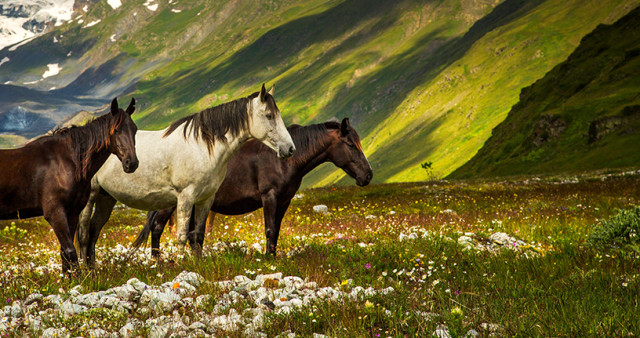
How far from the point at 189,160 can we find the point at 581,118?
10503 cm

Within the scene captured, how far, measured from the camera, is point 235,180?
12984 mm

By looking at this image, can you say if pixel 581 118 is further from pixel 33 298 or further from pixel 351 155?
pixel 33 298

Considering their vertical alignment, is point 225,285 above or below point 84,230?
below

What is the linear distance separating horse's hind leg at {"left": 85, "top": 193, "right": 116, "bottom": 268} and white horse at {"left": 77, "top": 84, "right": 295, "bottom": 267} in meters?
0.04

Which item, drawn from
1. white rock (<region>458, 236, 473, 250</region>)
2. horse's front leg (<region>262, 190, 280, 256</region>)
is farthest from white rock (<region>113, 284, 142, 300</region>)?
white rock (<region>458, 236, 473, 250</region>)

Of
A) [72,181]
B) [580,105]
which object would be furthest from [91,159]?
[580,105]

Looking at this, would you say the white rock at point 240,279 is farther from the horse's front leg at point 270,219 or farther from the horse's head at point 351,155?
the horse's head at point 351,155

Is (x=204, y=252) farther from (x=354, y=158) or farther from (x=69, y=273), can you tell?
(x=354, y=158)

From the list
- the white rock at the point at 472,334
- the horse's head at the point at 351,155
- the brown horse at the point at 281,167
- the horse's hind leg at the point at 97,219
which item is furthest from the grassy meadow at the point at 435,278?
the horse's head at the point at 351,155

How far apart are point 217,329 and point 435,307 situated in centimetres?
276

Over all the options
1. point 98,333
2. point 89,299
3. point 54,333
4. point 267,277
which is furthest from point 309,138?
point 54,333

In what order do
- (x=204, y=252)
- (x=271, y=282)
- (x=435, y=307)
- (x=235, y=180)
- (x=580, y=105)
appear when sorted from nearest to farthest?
(x=435, y=307) → (x=271, y=282) → (x=204, y=252) → (x=235, y=180) → (x=580, y=105)

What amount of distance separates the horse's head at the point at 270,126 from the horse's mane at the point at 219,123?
0.40 ft

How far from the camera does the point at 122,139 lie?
33.1 ft
